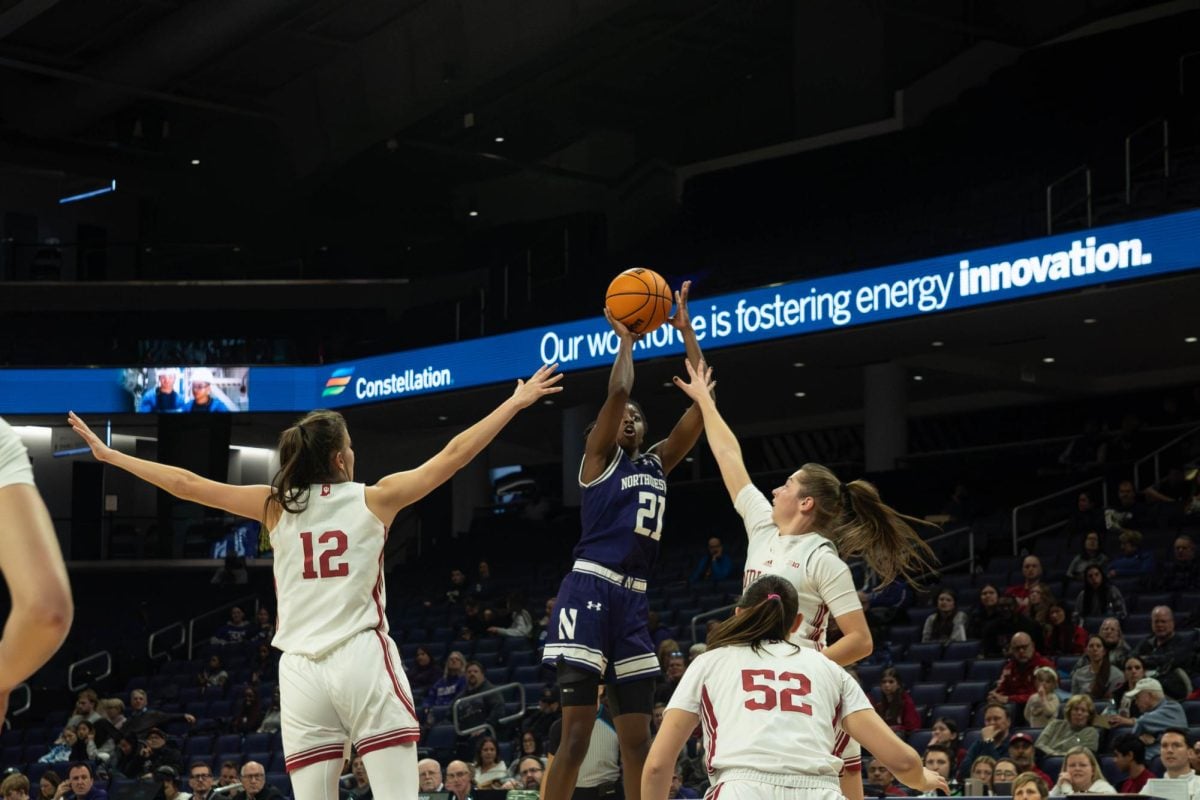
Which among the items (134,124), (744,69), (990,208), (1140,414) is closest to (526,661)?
(990,208)

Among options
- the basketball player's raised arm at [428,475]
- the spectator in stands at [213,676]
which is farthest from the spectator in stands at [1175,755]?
the spectator in stands at [213,676]

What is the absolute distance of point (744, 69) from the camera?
1075 inches

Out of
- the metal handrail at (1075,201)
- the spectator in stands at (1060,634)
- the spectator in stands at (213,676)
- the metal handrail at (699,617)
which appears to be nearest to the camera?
the spectator in stands at (1060,634)

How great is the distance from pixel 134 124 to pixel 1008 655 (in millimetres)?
20139

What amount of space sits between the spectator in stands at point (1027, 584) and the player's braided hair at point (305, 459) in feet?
34.2

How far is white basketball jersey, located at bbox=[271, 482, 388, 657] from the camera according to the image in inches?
204

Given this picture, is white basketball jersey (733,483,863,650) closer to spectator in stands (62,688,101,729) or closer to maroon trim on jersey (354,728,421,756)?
maroon trim on jersey (354,728,421,756)

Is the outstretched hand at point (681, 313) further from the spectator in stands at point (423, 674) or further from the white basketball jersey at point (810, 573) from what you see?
the spectator in stands at point (423, 674)

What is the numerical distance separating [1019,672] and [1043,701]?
89 cm

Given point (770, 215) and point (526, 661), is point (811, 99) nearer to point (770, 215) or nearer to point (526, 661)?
point (770, 215)

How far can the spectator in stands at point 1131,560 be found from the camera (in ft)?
50.3

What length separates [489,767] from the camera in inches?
544

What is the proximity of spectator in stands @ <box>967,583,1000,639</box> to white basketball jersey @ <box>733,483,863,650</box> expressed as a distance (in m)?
8.83

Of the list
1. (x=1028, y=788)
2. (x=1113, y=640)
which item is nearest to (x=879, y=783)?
(x=1113, y=640)
